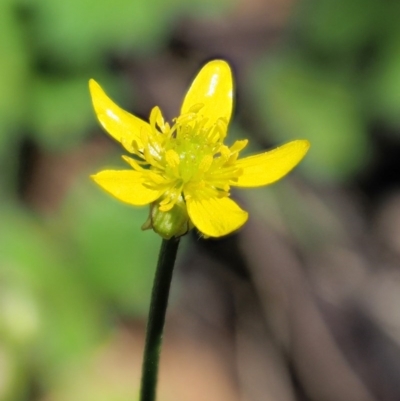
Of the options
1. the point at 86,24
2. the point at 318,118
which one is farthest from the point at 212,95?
the point at 318,118

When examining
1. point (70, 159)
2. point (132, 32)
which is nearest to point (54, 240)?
point (70, 159)

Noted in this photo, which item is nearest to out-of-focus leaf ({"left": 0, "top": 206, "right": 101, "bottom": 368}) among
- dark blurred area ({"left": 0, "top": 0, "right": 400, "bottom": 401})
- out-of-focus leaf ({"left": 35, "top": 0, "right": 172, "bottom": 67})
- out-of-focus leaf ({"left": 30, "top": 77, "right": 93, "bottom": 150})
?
dark blurred area ({"left": 0, "top": 0, "right": 400, "bottom": 401})

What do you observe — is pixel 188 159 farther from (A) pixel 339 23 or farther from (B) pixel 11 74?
(A) pixel 339 23

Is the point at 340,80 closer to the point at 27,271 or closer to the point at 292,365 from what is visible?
the point at 292,365

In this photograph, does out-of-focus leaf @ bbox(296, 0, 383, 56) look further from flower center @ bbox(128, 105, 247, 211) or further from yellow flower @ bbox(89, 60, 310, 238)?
flower center @ bbox(128, 105, 247, 211)

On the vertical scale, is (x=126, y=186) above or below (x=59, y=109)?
below

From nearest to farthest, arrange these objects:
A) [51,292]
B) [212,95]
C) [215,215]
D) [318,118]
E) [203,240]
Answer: [215,215] → [212,95] → [51,292] → [203,240] → [318,118]

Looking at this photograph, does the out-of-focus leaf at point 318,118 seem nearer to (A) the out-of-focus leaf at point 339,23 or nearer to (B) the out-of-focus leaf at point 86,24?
(A) the out-of-focus leaf at point 339,23
